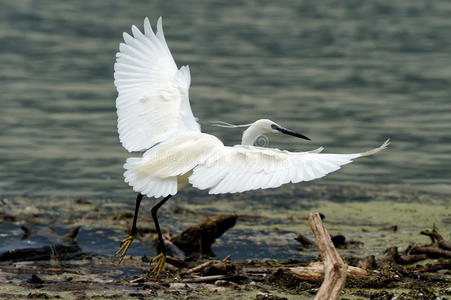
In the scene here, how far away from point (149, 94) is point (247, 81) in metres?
10.7

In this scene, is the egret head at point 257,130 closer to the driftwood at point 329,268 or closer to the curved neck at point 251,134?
the curved neck at point 251,134

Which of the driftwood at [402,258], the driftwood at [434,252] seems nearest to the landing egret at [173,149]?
the driftwood at [402,258]

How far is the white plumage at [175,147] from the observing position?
18.8ft

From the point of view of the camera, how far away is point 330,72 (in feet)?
62.1

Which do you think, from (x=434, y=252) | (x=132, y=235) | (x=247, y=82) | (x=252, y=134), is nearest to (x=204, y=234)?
(x=132, y=235)

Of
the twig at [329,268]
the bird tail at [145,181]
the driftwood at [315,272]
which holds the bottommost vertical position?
the driftwood at [315,272]

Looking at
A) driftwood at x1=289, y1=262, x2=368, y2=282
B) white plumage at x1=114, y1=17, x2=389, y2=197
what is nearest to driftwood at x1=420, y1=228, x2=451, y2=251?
driftwood at x1=289, y1=262, x2=368, y2=282

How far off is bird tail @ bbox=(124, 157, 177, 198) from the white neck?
917 millimetres

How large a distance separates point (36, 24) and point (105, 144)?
521 inches

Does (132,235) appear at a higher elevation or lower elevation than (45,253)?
higher

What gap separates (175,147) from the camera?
6566 millimetres

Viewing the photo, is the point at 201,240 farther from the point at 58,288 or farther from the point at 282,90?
the point at 282,90

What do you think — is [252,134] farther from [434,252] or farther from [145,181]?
[434,252]

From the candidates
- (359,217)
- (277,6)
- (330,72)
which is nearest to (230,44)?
(330,72)
